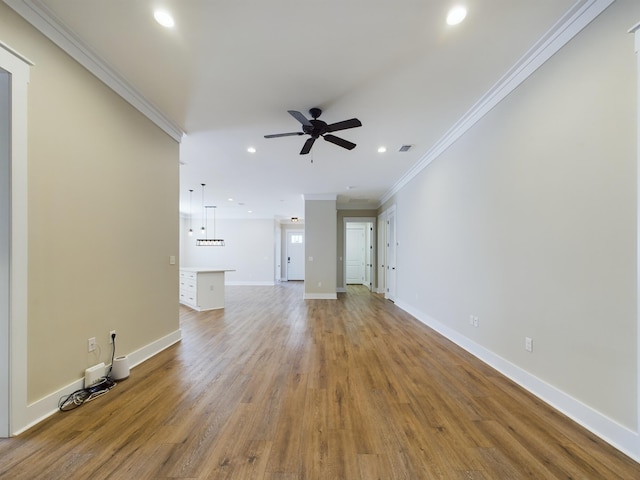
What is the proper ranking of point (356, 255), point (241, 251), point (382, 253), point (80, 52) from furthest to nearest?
1. point (356, 255)
2. point (241, 251)
3. point (382, 253)
4. point (80, 52)

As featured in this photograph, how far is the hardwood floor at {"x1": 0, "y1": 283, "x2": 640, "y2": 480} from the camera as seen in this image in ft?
4.79

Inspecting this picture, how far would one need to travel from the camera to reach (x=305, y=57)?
223cm

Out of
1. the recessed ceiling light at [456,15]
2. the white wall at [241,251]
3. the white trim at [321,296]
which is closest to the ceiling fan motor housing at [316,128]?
the recessed ceiling light at [456,15]

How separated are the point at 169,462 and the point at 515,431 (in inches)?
83.5

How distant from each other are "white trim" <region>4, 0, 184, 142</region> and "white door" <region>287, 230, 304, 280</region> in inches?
364

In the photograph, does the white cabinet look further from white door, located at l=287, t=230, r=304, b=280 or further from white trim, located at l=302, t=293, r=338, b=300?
white door, located at l=287, t=230, r=304, b=280

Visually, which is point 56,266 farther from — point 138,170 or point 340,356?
point 340,356

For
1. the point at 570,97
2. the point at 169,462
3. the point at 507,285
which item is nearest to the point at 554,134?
the point at 570,97

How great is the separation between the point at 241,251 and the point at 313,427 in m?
9.71

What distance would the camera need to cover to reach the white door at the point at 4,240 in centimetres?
168

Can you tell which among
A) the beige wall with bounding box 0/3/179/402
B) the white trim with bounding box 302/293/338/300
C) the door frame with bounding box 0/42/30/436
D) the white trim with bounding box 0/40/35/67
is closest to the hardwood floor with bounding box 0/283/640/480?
the door frame with bounding box 0/42/30/436

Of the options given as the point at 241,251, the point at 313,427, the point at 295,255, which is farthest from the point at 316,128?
the point at 295,255

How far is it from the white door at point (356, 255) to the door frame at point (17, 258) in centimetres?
972

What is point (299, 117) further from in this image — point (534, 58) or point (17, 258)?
point (17, 258)
